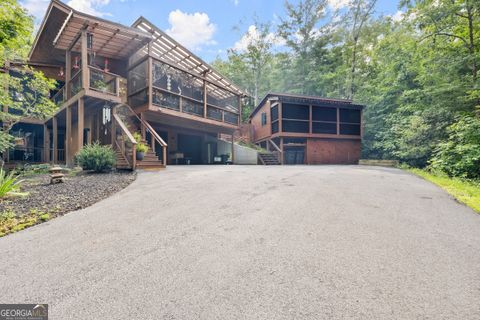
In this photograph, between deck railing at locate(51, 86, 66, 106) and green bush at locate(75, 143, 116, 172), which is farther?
deck railing at locate(51, 86, 66, 106)

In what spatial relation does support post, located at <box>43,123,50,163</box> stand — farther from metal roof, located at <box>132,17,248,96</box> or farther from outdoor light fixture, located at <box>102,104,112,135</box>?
metal roof, located at <box>132,17,248,96</box>

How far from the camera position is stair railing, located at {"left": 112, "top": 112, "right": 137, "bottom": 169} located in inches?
325

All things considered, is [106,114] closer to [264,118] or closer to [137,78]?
[137,78]

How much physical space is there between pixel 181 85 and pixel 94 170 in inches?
312

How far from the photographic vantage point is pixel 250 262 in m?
2.08

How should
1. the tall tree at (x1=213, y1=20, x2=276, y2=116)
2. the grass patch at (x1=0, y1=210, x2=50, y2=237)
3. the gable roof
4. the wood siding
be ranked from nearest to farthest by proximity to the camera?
the grass patch at (x1=0, y1=210, x2=50, y2=237) < the gable roof < the wood siding < the tall tree at (x1=213, y1=20, x2=276, y2=116)

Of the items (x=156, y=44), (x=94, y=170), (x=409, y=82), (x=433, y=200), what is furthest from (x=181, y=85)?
(x=409, y=82)

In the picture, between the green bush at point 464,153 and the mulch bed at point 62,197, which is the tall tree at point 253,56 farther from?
the mulch bed at point 62,197

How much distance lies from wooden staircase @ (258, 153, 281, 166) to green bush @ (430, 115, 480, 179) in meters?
8.81

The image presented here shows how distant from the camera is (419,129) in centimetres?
1159

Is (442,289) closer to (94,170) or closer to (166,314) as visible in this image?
(166,314)

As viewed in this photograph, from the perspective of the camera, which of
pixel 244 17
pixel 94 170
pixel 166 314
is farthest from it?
pixel 244 17

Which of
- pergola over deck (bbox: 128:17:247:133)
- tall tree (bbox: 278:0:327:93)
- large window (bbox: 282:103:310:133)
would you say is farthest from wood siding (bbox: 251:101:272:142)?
tall tree (bbox: 278:0:327:93)

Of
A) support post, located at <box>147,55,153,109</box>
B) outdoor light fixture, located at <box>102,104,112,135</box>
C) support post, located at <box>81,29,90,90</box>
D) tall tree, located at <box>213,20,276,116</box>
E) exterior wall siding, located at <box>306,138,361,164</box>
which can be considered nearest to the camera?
support post, located at <box>81,29,90,90</box>
